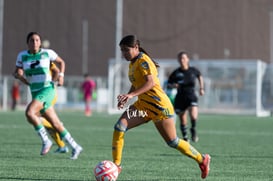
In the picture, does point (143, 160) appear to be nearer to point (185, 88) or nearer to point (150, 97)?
point (150, 97)

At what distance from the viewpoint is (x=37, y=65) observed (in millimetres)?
12781

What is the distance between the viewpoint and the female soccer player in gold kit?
377 inches

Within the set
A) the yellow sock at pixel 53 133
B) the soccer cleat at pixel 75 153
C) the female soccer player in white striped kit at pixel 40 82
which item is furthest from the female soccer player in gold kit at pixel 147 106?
the yellow sock at pixel 53 133

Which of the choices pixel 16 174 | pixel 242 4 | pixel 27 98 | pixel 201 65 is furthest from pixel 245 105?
pixel 16 174

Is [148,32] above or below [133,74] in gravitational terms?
above

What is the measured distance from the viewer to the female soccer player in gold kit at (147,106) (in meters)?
9.59

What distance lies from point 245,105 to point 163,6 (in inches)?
836

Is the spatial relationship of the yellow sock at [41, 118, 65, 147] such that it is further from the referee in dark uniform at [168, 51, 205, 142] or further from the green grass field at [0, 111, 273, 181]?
the referee in dark uniform at [168, 51, 205, 142]

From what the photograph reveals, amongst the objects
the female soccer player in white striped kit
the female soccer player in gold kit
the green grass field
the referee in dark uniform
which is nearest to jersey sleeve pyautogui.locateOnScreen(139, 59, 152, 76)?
the female soccer player in gold kit

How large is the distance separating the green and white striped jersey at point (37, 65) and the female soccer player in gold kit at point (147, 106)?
323 cm

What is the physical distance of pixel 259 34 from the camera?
59469mm

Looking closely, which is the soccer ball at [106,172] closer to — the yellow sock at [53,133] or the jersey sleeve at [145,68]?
the jersey sleeve at [145,68]

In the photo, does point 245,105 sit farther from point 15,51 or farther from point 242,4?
point 15,51

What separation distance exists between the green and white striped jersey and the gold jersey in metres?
3.34
